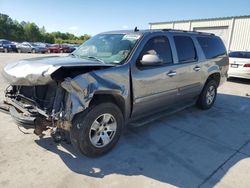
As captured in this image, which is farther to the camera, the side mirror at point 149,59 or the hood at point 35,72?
the side mirror at point 149,59

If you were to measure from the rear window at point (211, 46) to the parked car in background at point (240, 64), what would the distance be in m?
4.06

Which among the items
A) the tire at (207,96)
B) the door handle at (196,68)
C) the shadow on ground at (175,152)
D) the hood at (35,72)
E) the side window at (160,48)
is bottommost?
the shadow on ground at (175,152)

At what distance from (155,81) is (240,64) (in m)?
7.43

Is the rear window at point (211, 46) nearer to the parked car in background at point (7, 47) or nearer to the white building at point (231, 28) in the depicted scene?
the white building at point (231, 28)

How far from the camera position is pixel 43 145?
3.71 m

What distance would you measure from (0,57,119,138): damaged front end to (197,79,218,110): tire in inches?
135

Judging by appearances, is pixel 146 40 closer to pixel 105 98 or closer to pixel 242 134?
pixel 105 98

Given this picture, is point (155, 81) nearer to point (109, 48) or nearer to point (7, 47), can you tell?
point (109, 48)

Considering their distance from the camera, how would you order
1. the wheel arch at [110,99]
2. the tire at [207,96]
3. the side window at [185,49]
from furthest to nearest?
the tire at [207,96] < the side window at [185,49] < the wheel arch at [110,99]

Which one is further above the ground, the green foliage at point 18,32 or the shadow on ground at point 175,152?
the green foliage at point 18,32

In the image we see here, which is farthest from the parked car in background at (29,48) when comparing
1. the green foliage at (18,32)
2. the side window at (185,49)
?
the green foliage at (18,32)

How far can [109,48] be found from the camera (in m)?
4.03

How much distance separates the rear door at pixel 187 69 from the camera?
462cm

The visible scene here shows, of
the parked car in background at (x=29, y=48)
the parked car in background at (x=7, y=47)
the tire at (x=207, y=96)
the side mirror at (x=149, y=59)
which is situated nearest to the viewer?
the side mirror at (x=149, y=59)
